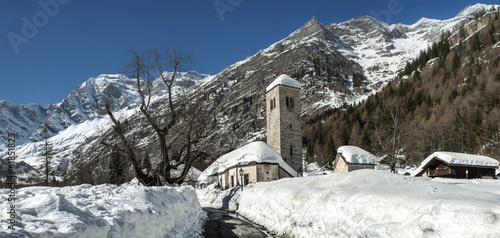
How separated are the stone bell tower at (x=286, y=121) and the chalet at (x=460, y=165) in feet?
57.0

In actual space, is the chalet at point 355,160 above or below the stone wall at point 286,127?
below

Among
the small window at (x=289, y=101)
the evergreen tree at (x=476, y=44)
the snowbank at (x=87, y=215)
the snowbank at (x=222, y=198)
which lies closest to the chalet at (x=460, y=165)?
the small window at (x=289, y=101)

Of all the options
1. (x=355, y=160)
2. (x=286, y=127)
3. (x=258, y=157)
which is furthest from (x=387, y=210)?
(x=286, y=127)

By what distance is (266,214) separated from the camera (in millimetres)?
16547

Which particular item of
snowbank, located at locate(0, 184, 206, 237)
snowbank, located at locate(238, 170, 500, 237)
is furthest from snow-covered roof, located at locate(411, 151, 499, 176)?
snowbank, located at locate(0, 184, 206, 237)

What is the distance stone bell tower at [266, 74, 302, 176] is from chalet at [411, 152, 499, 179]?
17364mm

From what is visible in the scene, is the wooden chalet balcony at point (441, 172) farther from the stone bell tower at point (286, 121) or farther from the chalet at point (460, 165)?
the stone bell tower at point (286, 121)

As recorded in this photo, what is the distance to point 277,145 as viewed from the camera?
46.9 meters

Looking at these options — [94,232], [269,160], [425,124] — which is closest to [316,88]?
[425,124]

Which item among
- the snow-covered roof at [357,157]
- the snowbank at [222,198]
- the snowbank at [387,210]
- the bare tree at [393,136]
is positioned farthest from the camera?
the snow-covered roof at [357,157]

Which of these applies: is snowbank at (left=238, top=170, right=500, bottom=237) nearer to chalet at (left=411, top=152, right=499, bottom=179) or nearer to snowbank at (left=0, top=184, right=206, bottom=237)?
snowbank at (left=0, top=184, right=206, bottom=237)

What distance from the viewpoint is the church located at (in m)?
39.5

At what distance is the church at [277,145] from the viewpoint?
3953 centimetres

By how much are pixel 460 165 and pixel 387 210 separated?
109 ft
